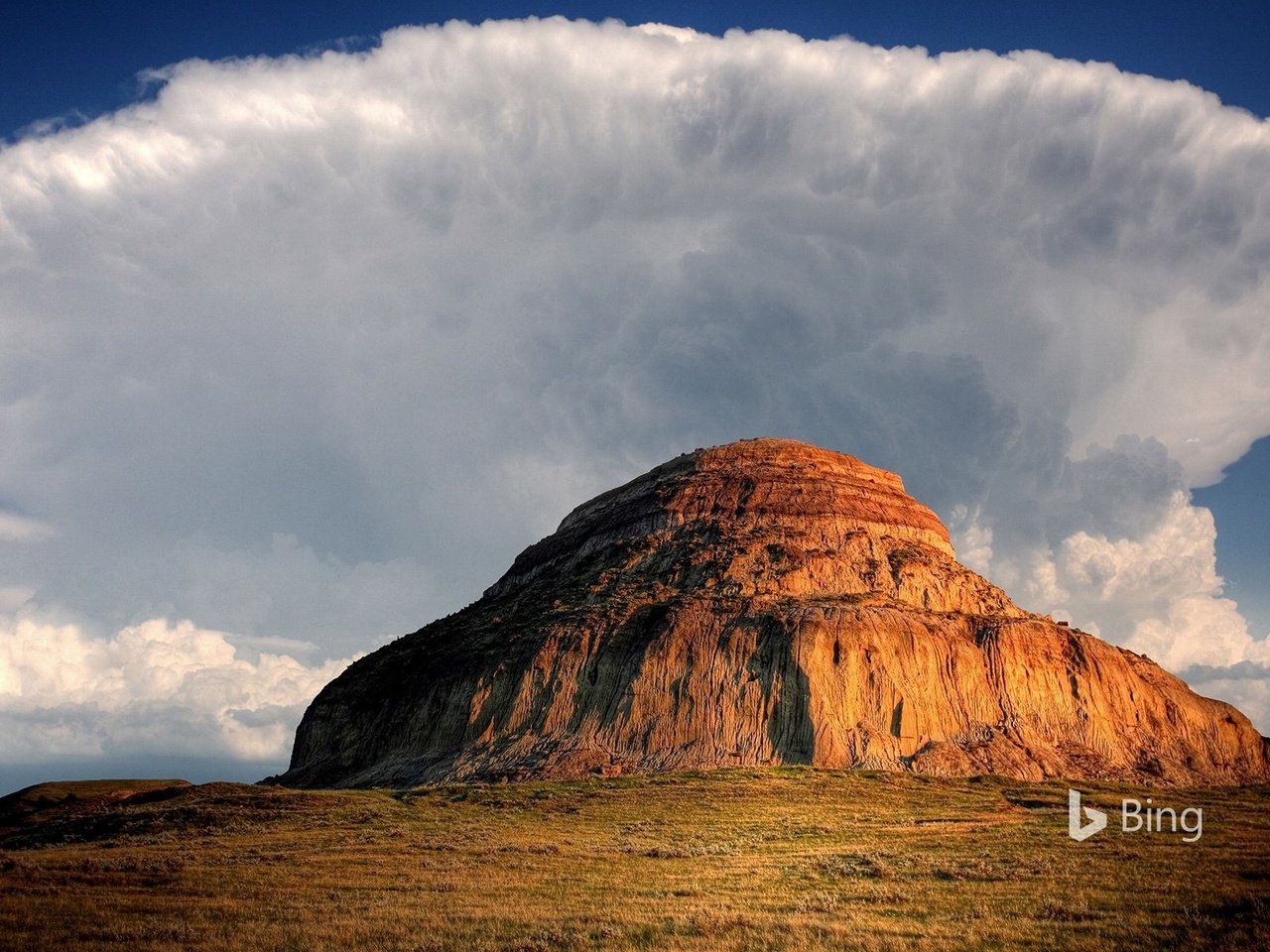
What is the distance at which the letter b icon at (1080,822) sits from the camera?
134 feet

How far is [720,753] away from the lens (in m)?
69.8

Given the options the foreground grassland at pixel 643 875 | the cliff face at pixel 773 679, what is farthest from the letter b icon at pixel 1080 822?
the cliff face at pixel 773 679

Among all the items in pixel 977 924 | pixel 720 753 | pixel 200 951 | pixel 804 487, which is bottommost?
pixel 200 951

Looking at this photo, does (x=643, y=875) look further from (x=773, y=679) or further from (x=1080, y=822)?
(x=773, y=679)

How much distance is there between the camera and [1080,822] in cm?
4522

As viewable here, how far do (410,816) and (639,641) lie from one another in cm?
2811

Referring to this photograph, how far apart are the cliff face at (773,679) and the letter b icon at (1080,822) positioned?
712 inches

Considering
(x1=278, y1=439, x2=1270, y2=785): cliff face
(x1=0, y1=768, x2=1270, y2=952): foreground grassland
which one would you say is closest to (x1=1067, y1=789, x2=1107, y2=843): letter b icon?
(x1=0, y1=768, x2=1270, y2=952): foreground grassland

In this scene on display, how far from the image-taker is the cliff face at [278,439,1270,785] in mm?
72000

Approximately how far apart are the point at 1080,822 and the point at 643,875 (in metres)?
23.9

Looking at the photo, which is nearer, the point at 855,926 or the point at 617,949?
the point at 617,949

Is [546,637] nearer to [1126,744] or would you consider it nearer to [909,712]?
[909,712]

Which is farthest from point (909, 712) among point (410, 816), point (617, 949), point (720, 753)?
point (617, 949)

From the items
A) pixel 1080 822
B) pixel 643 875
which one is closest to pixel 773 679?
pixel 1080 822
